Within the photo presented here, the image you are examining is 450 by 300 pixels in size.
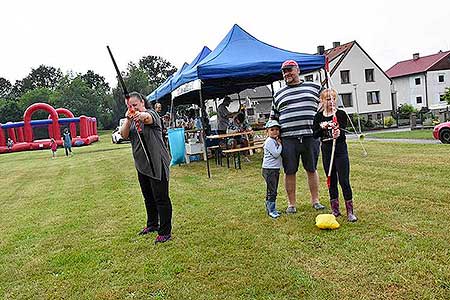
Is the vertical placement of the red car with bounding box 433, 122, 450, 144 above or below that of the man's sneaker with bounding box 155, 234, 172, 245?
above

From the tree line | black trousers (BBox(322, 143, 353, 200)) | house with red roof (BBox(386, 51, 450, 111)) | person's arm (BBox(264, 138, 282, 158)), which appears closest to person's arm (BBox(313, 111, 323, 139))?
black trousers (BBox(322, 143, 353, 200))

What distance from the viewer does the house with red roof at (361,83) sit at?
126 feet

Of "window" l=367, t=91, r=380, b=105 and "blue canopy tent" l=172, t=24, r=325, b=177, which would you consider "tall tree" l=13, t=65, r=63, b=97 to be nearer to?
"window" l=367, t=91, r=380, b=105

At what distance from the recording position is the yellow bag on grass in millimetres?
4219

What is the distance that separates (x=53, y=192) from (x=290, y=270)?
7.06 metres

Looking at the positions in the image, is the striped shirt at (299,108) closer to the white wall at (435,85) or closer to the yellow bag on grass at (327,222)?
the yellow bag on grass at (327,222)

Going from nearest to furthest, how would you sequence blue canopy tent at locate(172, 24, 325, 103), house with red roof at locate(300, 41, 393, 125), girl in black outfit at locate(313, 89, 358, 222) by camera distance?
girl in black outfit at locate(313, 89, 358, 222) → blue canopy tent at locate(172, 24, 325, 103) → house with red roof at locate(300, 41, 393, 125)

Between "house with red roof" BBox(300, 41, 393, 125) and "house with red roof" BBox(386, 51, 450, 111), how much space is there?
3678mm

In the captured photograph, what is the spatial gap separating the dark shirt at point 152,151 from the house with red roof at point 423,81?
42340mm

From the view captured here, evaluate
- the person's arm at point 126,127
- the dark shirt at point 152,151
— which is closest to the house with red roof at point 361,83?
the dark shirt at point 152,151

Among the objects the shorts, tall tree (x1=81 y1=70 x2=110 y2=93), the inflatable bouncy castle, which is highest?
tall tree (x1=81 y1=70 x2=110 y2=93)

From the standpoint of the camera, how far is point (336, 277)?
3111 millimetres

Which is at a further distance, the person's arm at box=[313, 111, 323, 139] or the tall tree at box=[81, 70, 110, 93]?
the tall tree at box=[81, 70, 110, 93]

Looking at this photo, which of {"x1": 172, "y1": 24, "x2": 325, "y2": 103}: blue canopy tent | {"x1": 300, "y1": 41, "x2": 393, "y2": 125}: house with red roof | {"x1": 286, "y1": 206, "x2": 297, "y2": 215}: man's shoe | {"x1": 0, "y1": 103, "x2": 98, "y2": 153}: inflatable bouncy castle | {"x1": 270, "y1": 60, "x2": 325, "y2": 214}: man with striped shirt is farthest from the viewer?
{"x1": 300, "y1": 41, "x2": 393, "y2": 125}: house with red roof
